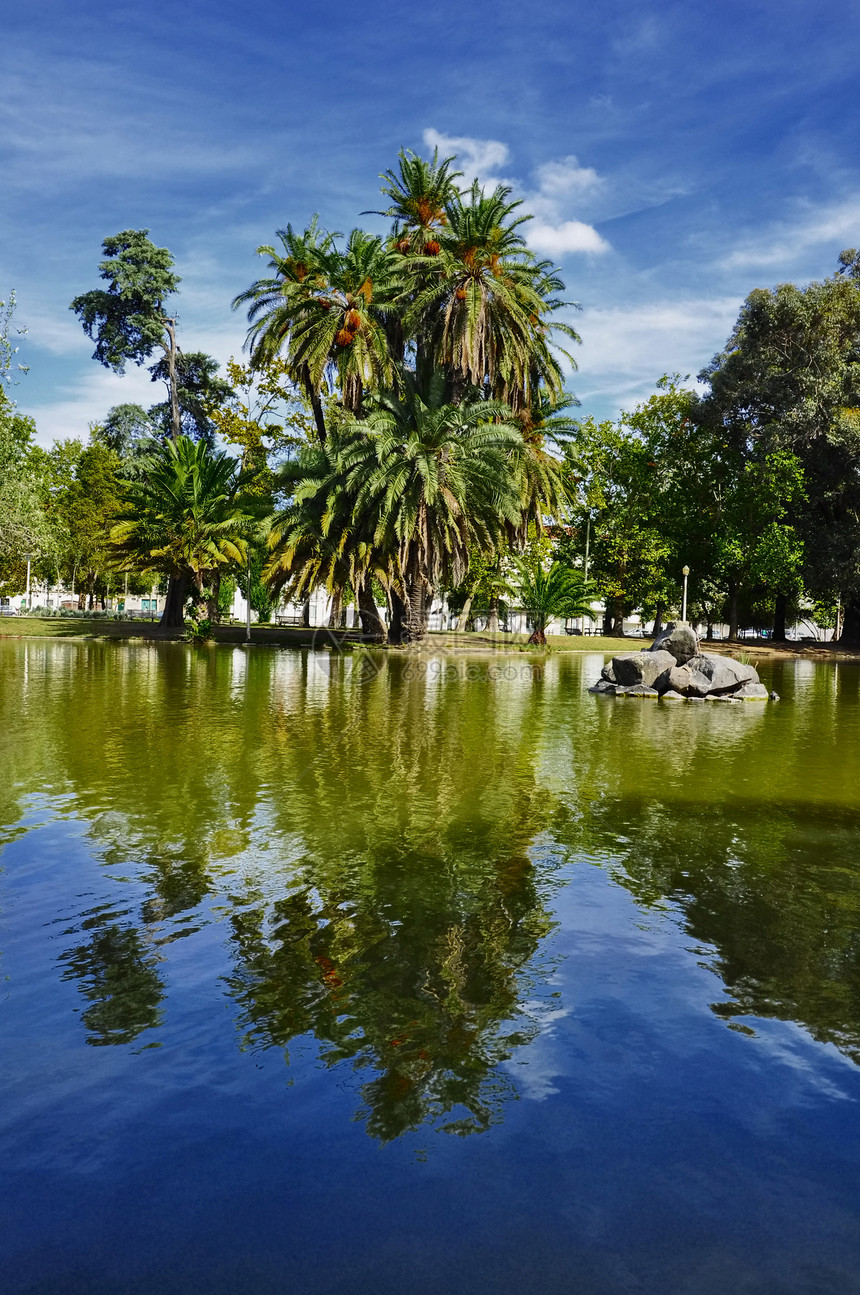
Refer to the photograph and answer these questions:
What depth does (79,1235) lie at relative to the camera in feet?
8.16

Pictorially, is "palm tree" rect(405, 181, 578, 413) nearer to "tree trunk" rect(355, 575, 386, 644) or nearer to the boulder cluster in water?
"tree trunk" rect(355, 575, 386, 644)

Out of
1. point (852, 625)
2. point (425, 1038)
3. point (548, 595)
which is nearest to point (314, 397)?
point (548, 595)

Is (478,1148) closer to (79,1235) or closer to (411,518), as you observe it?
(79,1235)

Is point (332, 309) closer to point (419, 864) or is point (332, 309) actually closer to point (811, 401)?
point (811, 401)

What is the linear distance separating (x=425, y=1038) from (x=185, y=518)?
128 feet

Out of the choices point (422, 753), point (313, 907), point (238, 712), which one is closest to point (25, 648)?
point (238, 712)

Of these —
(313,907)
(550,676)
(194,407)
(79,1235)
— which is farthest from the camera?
(194,407)

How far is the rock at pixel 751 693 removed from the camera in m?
19.7

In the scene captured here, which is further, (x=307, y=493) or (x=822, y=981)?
(x=307, y=493)

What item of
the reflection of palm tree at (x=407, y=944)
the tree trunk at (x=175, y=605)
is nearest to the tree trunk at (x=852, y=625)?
the tree trunk at (x=175, y=605)

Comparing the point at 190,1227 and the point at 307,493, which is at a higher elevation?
the point at 307,493

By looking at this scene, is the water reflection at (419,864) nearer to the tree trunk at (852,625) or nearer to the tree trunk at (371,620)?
the tree trunk at (371,620)

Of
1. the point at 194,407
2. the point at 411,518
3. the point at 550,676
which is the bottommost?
the point at 550,676

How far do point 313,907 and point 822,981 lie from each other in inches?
102
